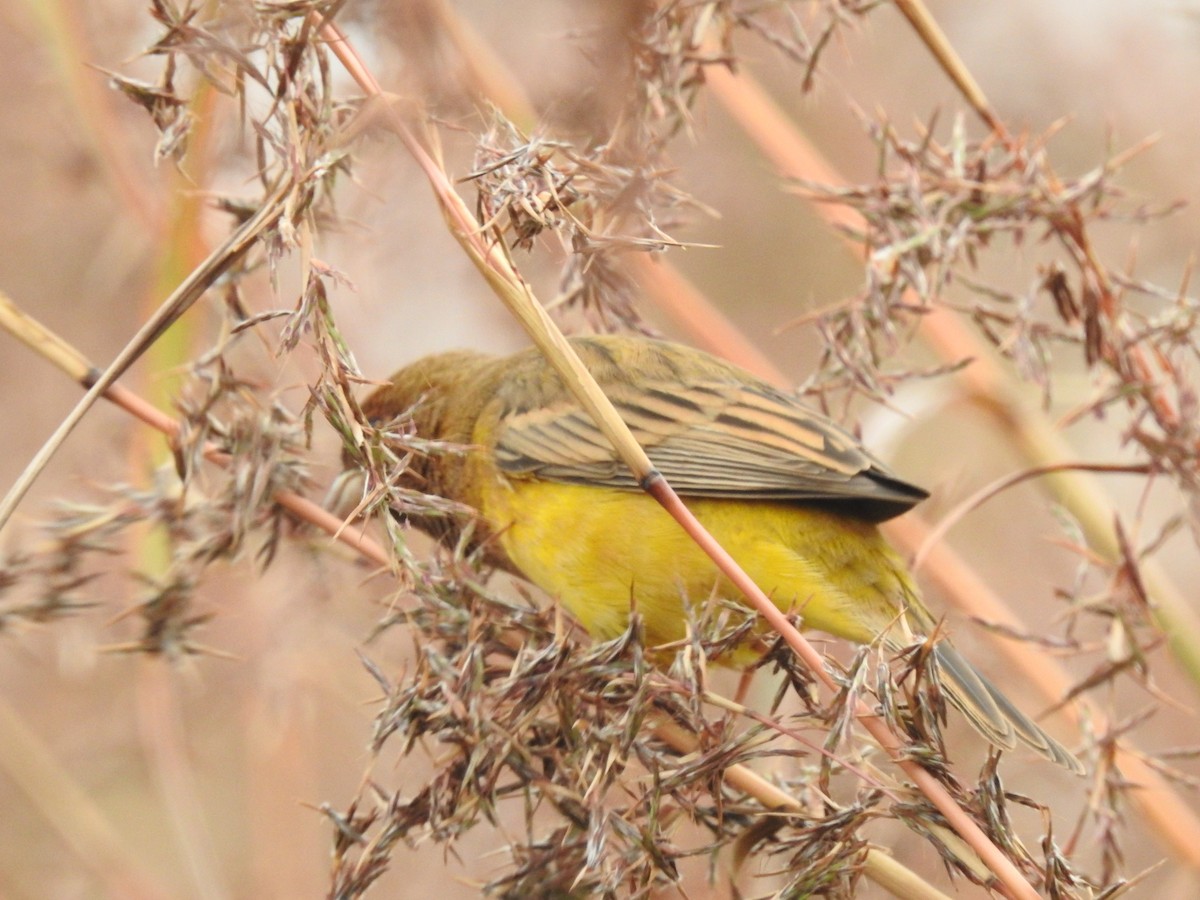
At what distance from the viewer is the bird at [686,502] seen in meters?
2.78

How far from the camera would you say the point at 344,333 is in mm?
3576

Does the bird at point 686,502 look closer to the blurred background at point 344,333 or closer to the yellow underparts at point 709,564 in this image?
the yellow underparts at point 709,564

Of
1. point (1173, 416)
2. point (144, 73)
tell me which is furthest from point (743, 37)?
point (1173, 416)

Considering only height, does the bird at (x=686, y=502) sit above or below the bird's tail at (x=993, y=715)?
above

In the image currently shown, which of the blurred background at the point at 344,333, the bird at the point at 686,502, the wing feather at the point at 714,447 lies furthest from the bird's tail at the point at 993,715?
the wing feather at the point at 714,447

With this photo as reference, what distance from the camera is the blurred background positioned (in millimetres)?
2770

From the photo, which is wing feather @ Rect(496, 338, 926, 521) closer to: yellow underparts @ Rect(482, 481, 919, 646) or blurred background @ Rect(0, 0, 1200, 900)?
yellow underparts @ Rect(482, 481, 919, 646)

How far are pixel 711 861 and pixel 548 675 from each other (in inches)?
16.9

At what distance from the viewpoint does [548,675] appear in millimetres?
1912

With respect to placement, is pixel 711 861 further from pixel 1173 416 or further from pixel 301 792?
pixel 301 792

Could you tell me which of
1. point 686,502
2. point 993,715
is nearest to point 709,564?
point 686,502

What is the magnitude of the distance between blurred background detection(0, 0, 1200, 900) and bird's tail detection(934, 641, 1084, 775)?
25 cm

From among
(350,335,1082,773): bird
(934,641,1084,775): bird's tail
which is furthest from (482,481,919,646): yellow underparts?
(934,641,1084,775): bird's tail

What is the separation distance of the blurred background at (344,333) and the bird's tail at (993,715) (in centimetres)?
25
